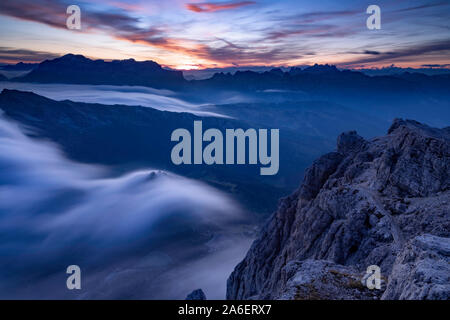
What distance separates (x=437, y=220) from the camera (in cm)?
3706

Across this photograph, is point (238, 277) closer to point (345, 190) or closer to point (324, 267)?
point (345, 190)

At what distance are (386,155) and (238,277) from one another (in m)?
56.7

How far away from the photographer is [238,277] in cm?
8544

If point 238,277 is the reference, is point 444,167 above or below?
above

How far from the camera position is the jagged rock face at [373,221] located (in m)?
24.3

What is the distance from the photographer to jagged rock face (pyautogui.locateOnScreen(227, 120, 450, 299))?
958 inches

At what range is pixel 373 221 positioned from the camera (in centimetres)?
4294
